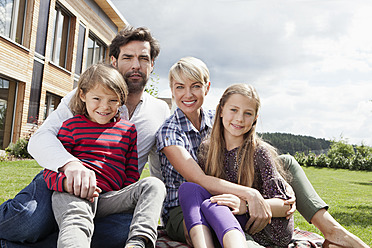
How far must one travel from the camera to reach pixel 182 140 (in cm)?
263

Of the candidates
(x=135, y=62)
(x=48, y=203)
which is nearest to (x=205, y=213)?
(x=48, y=203)

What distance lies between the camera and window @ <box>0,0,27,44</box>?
1045cm

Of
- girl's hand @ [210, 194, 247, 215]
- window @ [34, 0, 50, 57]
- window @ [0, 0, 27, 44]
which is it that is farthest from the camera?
window @ [34, 0, 50, 57]

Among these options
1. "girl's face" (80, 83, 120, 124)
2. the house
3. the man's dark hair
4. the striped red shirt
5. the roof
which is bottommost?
the striped red shirt

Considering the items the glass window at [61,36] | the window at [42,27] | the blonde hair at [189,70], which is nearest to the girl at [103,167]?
the blonde hair at [189,70]

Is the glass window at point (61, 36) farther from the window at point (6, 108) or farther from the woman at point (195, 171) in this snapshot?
the woman at point (195, 171)

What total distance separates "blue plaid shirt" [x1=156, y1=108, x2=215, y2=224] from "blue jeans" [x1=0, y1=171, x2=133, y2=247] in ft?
1.60

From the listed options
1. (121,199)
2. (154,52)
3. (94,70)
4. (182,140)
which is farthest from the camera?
(154,52)

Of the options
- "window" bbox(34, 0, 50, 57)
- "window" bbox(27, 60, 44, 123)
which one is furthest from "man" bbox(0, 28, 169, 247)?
"window" bbox(34, 0, 50, 57)

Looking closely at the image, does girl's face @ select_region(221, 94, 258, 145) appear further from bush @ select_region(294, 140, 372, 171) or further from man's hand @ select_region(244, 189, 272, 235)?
bush @ select_region(294, 140, 372, 171)

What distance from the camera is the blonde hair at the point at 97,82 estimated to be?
92.6 inches

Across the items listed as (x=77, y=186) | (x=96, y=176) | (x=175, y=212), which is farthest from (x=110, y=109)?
(x=175, y=212)

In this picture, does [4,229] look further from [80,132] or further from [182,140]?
[182,140]

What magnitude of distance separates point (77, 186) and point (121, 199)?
285 mm
